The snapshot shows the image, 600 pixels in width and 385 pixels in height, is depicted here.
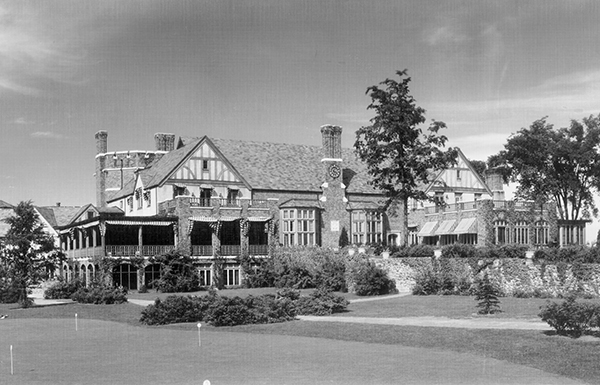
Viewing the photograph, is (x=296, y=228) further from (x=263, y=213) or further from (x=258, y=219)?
(x=258, y=219)

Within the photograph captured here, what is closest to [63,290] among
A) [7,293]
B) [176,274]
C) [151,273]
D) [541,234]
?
[7,293]

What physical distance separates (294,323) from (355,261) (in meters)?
16.1

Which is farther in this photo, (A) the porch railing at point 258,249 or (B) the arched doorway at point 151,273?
(A) the porch railing at point 258,249

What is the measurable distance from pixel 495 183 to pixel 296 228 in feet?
67.4

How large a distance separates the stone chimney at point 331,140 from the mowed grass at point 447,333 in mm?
22711

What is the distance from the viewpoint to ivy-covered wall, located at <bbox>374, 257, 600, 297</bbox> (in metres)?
33.3

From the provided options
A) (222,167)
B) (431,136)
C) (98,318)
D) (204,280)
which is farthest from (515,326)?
(222,167)

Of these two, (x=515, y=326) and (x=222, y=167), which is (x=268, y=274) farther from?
(x=515, y=326)

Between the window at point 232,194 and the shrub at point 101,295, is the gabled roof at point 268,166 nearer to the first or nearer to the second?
the window at point 232,194

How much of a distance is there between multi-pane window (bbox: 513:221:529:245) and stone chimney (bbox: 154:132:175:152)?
1285 inches

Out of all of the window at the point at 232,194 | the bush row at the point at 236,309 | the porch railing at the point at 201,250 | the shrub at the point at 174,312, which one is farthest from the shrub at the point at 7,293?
the window at the point at 232,194

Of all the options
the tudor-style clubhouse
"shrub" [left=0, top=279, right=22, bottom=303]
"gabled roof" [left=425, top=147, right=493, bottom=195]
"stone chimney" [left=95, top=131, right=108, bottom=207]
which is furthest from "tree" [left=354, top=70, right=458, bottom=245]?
"stone chimney" [left=95, top=131, right=108, bottom=207]

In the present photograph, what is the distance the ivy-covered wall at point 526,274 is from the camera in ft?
109

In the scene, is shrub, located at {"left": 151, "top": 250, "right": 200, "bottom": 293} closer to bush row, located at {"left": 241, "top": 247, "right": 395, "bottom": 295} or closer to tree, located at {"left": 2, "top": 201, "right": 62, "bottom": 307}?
bush row, located at {"left": 241, "top": 247, "right": 395, "bottom": 295}
